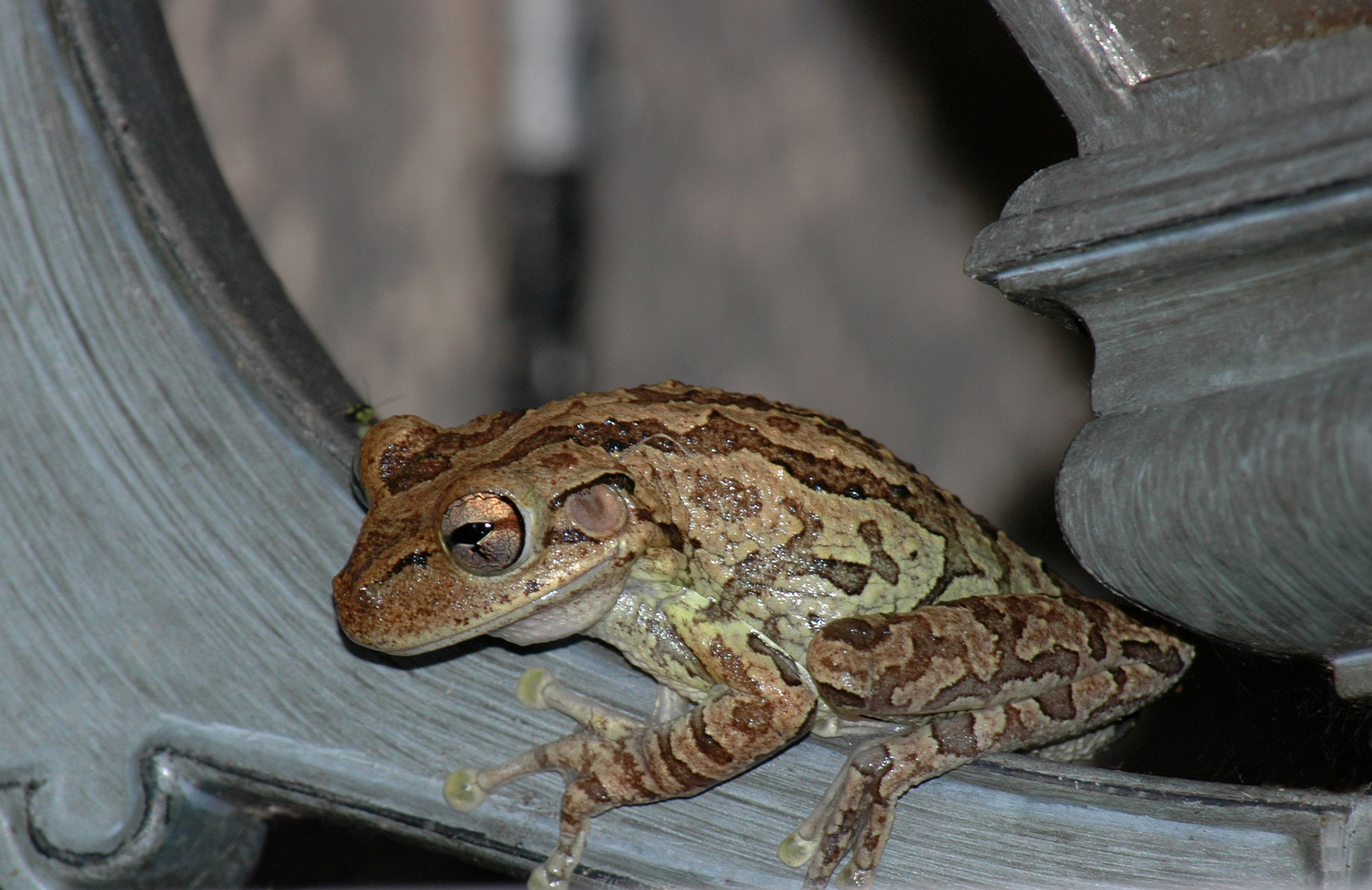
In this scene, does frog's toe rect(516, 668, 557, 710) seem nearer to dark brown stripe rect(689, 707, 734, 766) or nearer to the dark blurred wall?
dark brown stripe rect(689, 707, 734, 766)

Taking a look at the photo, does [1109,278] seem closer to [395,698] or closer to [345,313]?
[395,698]

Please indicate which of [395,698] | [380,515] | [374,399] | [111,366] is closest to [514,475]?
[380,515]

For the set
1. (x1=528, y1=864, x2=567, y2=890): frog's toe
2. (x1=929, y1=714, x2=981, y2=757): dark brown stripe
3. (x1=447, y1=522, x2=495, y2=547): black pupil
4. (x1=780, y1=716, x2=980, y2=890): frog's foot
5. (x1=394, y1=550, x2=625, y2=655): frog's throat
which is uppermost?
(x1=447, y1=522, x2=495, y2=547): black pupil

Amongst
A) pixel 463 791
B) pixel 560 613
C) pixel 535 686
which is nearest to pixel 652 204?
pixel 560 613

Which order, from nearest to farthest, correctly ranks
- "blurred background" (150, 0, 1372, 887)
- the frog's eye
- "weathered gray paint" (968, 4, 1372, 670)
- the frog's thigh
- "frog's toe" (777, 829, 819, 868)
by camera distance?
"weathered gray paint" (968, 4, 1372, 670) < "frog's toe" (777, 829, 819, 868) < the frog's eye < the frog's thigh < "blurred background" (150, 0, 1372, 887)

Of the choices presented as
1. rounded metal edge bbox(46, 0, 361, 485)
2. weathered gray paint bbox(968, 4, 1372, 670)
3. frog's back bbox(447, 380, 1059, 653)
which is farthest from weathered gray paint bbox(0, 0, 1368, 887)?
weathered gray paint bbox(968, 4, 1372, 670)

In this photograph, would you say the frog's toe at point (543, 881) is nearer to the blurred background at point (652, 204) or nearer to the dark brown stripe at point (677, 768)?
the dark brown stripe at point (677, 768)

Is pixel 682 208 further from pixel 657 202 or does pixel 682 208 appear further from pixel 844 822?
pixel 844 822
